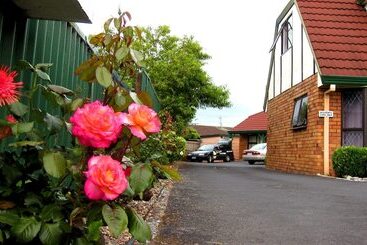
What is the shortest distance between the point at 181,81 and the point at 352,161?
59.7 ft

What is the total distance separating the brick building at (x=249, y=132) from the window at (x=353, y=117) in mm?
26125

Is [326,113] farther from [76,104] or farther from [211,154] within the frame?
[211,154]

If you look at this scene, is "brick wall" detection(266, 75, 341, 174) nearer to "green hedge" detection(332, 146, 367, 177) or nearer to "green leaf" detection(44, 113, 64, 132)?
"green hedge" detection(332, 146, 367, 177)

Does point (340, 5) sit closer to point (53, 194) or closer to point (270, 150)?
point (270, 150)

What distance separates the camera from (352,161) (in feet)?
44.2

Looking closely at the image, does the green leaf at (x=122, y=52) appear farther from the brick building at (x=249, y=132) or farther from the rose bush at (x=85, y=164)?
the brick building at (x=249, y=132)

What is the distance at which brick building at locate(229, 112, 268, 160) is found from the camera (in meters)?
42.3

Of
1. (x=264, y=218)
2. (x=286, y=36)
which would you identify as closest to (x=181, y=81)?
(x=286, y=36)

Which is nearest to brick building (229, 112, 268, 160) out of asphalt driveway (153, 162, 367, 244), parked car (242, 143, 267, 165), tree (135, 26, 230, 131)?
tree (135, 26, 230, 131)

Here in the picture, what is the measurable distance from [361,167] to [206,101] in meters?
20.8

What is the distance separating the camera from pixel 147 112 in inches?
73.5

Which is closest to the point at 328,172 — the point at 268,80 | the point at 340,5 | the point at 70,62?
the point at 340,5

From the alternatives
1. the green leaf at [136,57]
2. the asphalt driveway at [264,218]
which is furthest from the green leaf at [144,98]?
the asphalt driveway at [264,218]

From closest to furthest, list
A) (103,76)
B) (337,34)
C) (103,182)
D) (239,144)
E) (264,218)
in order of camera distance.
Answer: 1. (103,182)
2. (103,76)
3. (264,218)
4. (337,34)
5. (239,144)
